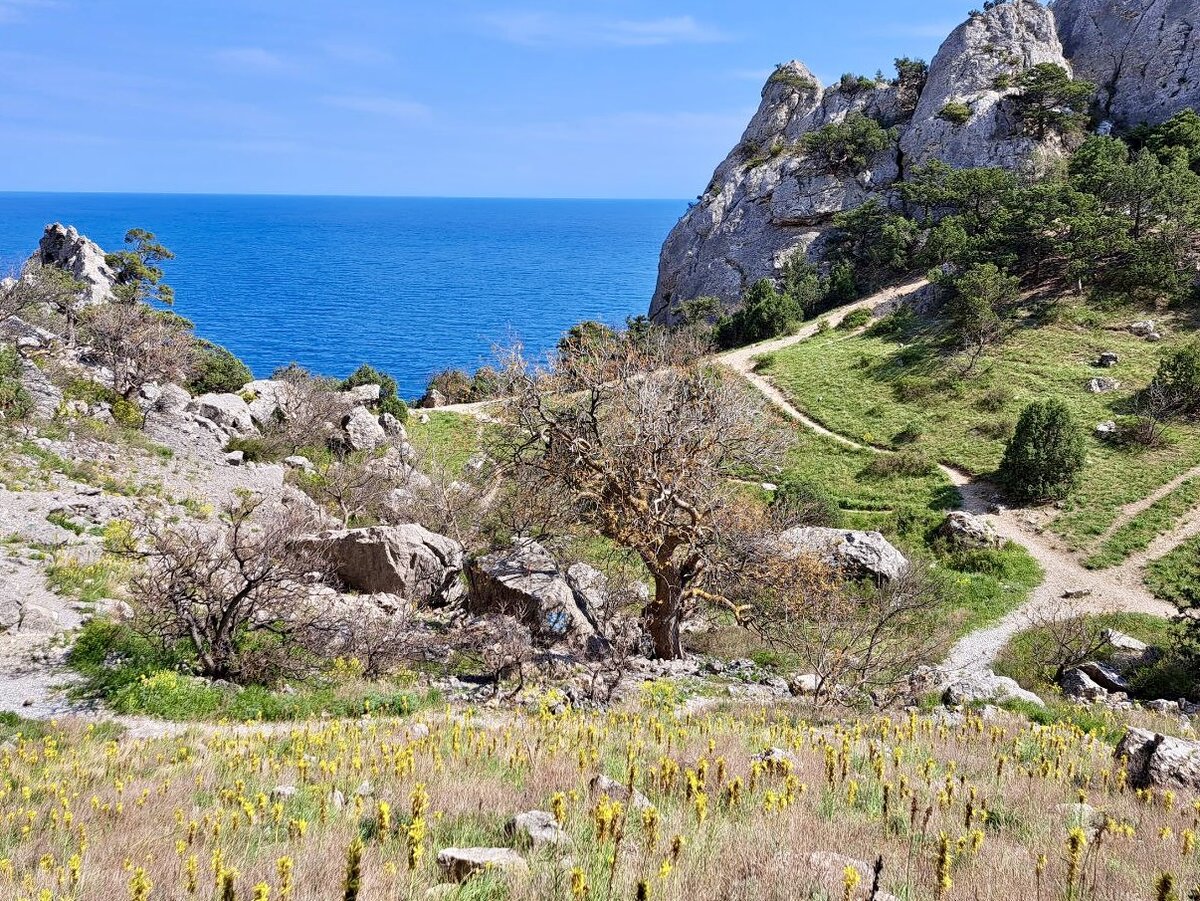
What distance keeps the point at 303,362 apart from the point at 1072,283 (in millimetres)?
71149

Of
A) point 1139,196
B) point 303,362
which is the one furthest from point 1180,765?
point 303,362

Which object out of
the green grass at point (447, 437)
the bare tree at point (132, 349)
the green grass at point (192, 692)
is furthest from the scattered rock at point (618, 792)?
the bare tree at point (132, 349)

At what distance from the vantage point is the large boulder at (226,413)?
31484mm

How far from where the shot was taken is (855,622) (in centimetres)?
1911

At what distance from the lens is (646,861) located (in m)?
4.22

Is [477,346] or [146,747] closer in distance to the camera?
[146,747]

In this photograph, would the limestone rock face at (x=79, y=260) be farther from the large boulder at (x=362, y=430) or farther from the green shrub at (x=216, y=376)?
the large boulder at (x=362, y=430)

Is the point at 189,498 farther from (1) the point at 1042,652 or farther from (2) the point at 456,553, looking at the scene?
(1) the point at 1042,652

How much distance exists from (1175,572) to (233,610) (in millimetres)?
25659

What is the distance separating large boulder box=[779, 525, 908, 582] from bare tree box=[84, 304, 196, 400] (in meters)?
28.2

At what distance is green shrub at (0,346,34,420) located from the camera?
2394 cm

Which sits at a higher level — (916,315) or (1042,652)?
(916,315)

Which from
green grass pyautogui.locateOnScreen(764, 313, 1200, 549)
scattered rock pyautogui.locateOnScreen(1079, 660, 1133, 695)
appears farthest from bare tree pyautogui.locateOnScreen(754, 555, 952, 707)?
green grass pyautogui.locateOnScreen(764, 313, 1200, 549)

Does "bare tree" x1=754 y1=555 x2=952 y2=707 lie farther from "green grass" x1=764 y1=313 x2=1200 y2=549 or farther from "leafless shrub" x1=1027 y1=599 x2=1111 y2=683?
"green grass" x1=764 y1=313 x2=1200 y2=549
